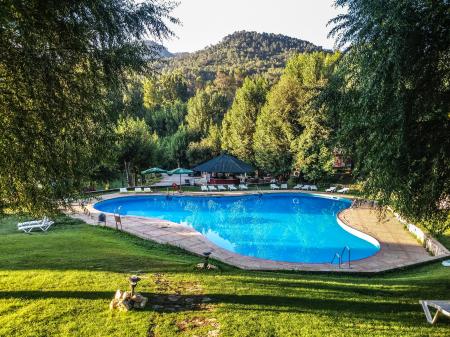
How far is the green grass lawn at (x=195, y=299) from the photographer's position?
17.8 ft

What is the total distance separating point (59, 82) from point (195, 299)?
14.4ft

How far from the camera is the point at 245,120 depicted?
37.1 meters

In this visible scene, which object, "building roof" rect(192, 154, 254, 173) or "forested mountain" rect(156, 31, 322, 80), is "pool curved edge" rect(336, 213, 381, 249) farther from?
"forested mountain" rect(156, 31, 322, 80)

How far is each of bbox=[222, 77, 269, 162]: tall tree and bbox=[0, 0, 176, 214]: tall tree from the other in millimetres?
30168

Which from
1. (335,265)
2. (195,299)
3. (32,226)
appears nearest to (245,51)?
(32,226)

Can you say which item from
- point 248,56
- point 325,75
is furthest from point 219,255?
point 248,56

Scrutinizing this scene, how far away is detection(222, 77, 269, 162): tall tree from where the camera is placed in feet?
119

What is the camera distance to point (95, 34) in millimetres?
5641

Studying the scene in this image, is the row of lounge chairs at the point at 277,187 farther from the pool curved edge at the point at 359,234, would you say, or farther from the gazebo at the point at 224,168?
the pool curved edge at the point at 359,234

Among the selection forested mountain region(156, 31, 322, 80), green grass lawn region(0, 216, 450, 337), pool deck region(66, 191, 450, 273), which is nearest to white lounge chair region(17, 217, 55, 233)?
pool deck region(66, 191, 450, 273)

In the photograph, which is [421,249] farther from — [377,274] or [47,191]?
[47,191]

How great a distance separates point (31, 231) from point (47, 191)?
34.0 feet

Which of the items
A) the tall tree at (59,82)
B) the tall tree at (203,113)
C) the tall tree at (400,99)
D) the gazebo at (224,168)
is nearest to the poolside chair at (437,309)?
the tall tree at (400,99)

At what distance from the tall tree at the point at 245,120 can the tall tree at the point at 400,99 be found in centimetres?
2917
